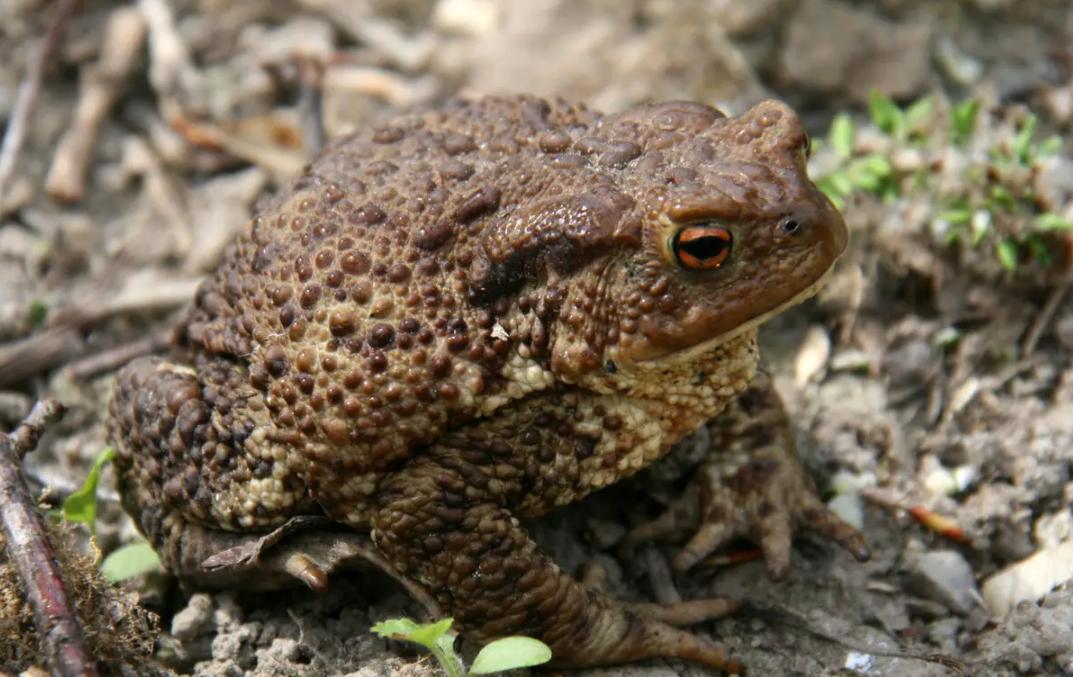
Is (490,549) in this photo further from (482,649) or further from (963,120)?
(963,120)

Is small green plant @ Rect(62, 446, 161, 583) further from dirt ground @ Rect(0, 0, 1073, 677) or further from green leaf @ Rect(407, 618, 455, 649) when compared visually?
green leaf @ Rect(407, 618, 455, 649)

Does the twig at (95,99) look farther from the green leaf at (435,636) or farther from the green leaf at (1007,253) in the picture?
the green leaf at (1007,253)

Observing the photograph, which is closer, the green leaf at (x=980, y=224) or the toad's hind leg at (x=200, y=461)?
the toad's hind leg at (x=200, y=461)

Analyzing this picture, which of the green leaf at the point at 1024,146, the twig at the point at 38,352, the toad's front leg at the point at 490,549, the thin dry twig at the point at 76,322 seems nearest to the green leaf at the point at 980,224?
the green leaf at the point at 1024,146

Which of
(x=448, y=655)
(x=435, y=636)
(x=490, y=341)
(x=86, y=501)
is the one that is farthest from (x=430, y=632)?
(x=86, y=501)

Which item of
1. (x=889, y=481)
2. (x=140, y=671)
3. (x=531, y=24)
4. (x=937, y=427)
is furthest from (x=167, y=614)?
(x=531, y=24)

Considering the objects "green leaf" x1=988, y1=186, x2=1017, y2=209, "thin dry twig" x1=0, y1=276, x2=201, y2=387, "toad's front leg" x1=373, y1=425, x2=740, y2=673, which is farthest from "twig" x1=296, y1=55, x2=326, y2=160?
"green leaf" x1=988, y1=186, x2=1017, y2=209

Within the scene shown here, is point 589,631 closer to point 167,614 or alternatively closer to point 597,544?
point 597,544
